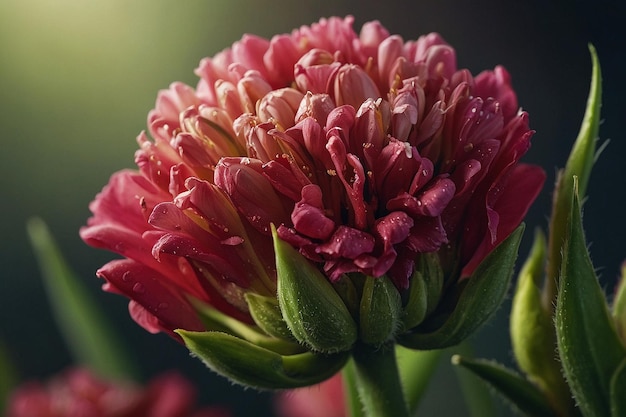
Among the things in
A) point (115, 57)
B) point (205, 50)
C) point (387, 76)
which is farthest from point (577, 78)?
point (387, 76)

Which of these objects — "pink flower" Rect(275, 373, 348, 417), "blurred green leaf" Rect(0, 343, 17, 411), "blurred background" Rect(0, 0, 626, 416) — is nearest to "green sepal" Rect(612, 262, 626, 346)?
"pink flower" Rect(275, 373, 348, 417)

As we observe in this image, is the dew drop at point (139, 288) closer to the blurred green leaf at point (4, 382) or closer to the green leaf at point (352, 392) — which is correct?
the green leaf at point (352, 392)

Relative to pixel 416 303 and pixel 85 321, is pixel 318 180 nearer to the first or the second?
pixel 416 303

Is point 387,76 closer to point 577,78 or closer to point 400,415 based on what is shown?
point 400,415

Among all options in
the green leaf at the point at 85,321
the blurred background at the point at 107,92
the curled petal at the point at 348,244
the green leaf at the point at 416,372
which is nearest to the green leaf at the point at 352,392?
the green leaf at the point at 416,372

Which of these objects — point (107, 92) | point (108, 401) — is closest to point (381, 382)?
point (108, 401)

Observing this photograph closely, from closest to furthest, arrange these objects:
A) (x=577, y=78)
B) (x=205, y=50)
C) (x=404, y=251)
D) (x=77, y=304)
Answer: (x=404, y=251)
(x=77, y=304)
(x=577, y=78)
(x=205, y=50)
